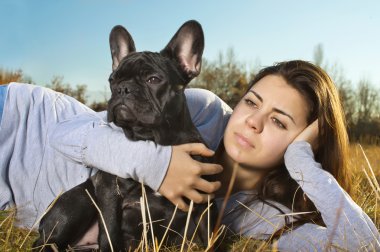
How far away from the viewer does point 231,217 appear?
248 cm

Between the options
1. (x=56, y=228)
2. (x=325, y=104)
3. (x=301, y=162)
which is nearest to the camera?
(x=56, y=228)

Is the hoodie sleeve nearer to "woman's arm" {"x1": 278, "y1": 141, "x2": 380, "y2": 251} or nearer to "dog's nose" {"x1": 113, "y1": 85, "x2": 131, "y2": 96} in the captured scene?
"dog's nose" {"x1": 113, "y1": 85, "x2": 131, "y2": 96}

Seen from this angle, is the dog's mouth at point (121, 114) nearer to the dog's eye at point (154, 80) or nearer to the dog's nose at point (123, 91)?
the dog's nose at point (123, 91)

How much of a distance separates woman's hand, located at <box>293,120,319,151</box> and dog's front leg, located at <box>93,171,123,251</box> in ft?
3.39

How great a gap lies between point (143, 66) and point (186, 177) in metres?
0.56

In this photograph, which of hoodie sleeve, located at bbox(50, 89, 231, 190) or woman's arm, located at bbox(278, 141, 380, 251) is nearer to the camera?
hoodie sleeve, located at bbox(50, 89, 231, 190)

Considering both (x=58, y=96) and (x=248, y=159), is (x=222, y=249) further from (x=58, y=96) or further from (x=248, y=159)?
(x=58, y=96)

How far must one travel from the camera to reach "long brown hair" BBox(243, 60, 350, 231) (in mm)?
2467

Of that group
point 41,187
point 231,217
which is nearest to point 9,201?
point 41,187

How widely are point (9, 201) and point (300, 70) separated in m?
1.86

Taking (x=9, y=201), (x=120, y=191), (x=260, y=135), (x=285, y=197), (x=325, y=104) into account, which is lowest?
(x=9, y=201)

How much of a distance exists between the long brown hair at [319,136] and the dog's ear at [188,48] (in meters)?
0.56

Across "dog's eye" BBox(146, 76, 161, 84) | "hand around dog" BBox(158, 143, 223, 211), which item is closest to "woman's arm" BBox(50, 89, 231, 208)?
"hand around dog" BBox(158, 143, 223, 211)

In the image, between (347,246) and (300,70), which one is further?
(300,70)
